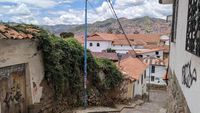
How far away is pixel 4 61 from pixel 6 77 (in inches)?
26.2

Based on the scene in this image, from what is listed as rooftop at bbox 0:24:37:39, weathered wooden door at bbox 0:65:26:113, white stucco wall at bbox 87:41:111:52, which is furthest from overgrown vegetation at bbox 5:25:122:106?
white stucco wall at bbox 87:41:111:52

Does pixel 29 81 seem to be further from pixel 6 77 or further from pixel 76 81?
pixel 76 81

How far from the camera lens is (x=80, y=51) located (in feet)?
51.1

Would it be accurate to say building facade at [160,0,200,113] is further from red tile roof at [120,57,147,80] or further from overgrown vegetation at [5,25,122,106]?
red tile roof at [120,57,147,80]

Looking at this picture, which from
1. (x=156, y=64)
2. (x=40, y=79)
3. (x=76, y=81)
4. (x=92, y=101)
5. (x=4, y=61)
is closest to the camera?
(x=4, y=61)

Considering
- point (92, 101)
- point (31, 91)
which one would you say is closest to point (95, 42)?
point (92, 101)

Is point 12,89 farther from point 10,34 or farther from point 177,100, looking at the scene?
point 177,100

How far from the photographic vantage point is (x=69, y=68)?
14695 mm

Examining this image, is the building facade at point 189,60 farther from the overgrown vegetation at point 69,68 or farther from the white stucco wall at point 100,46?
the white stucco wall at point 100,46

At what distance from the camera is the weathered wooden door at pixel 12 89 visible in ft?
35.0

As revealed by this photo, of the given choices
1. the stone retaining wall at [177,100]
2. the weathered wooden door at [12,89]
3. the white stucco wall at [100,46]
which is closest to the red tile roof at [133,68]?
the weathered wooden door at [12,89]

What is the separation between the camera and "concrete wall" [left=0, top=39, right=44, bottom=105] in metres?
10.5

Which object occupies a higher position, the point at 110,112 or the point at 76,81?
the point at 76,81

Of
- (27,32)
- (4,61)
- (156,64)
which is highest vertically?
(27,32)
